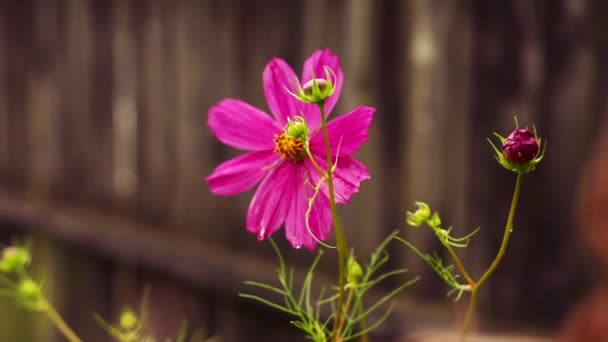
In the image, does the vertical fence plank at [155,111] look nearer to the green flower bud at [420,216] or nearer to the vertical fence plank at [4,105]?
the vertical fence plank at [4,105]

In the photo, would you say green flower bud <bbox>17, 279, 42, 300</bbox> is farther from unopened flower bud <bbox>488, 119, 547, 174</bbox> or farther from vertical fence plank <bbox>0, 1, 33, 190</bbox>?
vertical fence plank <bbox>0, 1, 33, 190</bbox>

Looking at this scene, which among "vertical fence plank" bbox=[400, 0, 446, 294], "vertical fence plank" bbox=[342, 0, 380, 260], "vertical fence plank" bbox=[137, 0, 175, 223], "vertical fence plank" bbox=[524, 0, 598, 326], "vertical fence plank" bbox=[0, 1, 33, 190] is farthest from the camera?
"vertical fence plank" bbox=[0, 1, 33, 190]

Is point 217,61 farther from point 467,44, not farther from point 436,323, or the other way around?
point 436,323

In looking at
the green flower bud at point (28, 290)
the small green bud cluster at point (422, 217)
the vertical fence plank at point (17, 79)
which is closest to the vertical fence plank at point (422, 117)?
the green flower bud at point (28, 290)

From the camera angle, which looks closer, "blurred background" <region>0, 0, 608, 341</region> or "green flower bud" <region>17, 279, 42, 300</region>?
"green flower bud" <region>17, 279, 42, 300</region>

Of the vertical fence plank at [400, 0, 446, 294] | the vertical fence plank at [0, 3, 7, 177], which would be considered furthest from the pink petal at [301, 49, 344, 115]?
the vertical fence plank at [0, 3, 7, 177]

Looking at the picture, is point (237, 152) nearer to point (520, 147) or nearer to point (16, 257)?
point (16, 257)

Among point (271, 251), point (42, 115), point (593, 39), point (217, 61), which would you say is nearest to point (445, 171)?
point (593, 39)

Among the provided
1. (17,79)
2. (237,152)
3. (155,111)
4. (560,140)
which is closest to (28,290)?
(560,140)
